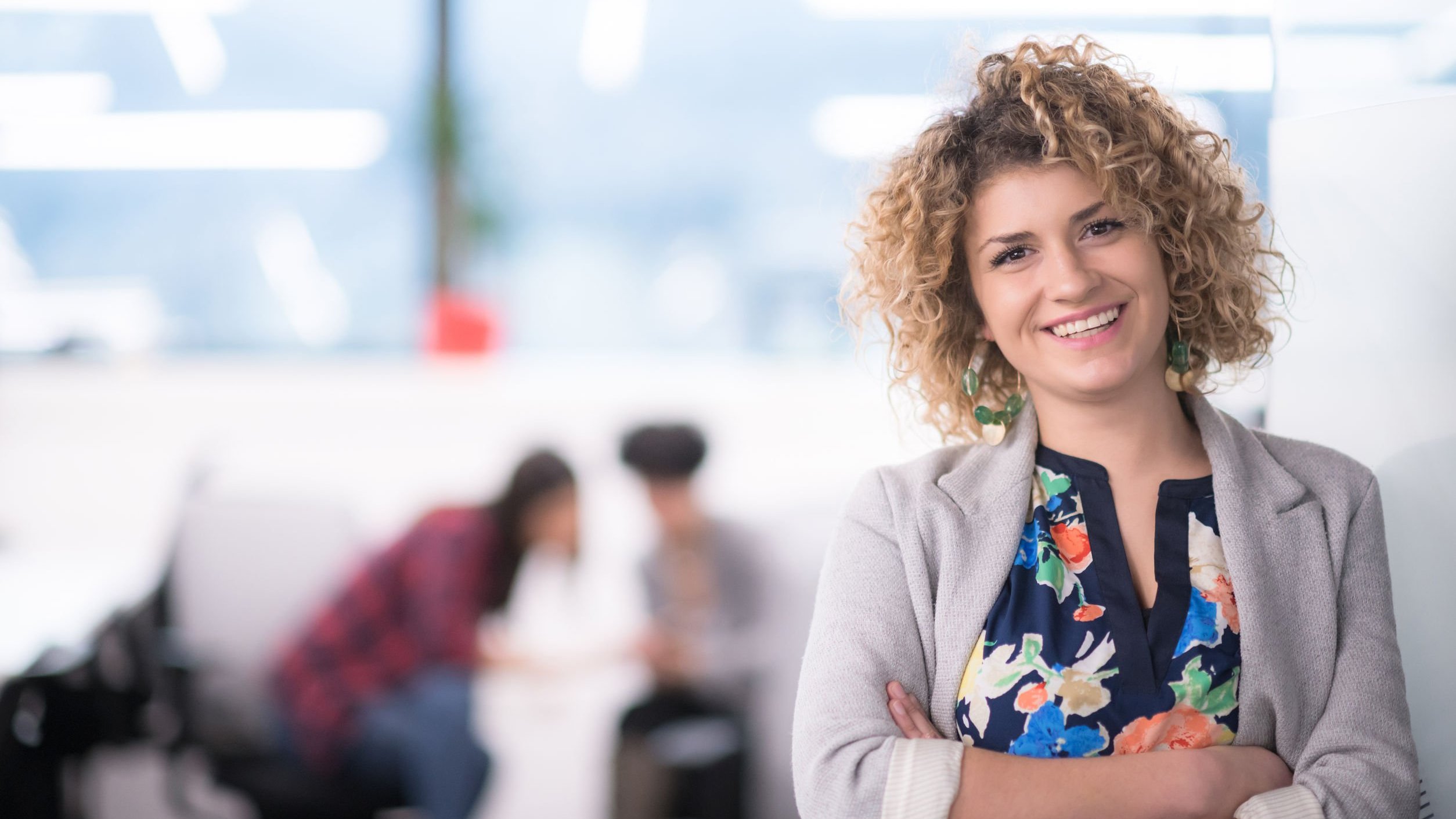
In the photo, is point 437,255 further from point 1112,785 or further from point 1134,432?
point 1112,785

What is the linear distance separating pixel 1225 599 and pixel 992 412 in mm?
357

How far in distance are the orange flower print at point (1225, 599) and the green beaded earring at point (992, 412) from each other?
298mm

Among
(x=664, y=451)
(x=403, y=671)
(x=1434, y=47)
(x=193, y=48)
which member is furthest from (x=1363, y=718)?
(x=193, y=48)

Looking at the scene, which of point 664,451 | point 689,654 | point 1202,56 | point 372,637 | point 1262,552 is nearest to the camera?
point 1262,552

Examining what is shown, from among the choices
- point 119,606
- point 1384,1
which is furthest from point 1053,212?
point 119,606

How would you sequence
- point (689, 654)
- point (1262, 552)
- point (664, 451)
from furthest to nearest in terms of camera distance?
point (664, 451)
point (689, 654)
point (1262, 552)

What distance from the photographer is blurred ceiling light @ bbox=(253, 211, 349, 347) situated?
357cm

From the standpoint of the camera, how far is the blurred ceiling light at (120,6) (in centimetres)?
345

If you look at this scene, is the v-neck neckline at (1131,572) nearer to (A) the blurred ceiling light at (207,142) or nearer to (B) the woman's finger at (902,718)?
(B) the woman's finger at (902,718)

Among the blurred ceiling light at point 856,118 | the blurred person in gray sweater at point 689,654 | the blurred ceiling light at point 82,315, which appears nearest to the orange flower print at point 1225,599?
the blurred person in gray sweater at point 689,654

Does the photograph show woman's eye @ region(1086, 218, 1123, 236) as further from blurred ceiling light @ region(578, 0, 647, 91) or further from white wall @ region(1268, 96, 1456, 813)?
blurred ceiling light @ region(578, 0, 647, 91)

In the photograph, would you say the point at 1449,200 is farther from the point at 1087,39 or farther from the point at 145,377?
the point at 145,377

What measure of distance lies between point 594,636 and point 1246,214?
2.32 metres

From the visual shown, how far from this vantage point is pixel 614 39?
11.4 ft
